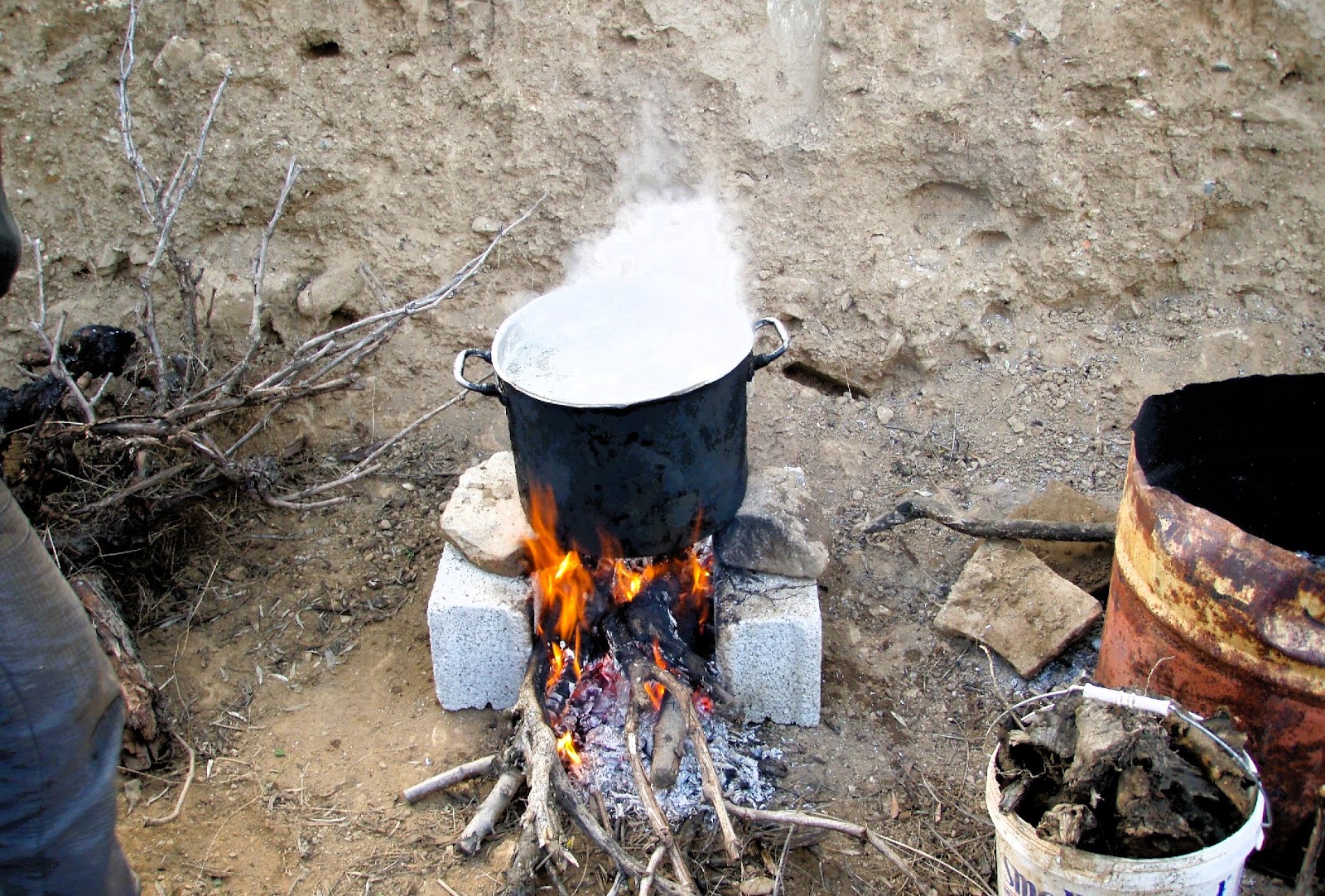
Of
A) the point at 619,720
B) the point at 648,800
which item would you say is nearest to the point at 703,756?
the point at 648,800

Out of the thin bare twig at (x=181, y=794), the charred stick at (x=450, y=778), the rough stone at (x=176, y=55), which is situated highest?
the rough stone at (x=176, y=55)

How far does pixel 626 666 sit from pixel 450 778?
0.58m

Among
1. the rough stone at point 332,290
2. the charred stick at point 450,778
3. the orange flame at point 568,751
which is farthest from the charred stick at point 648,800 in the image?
the rough stone at point 332,290

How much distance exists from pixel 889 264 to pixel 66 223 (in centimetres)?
328

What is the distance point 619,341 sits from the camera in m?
2.96

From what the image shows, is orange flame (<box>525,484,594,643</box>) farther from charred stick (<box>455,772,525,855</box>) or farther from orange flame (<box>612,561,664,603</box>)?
charred stick (<box>455,772,525,855</box>)

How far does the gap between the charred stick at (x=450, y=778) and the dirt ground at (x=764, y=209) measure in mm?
569

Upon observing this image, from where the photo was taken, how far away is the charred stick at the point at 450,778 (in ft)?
9.27

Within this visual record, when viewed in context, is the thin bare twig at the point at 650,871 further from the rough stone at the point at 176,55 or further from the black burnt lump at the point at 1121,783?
the rough stone at the point at 176,55

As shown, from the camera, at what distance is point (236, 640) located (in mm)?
3447

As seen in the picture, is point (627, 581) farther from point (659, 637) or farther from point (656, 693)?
point (656, 693)

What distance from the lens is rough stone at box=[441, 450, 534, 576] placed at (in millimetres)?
3068

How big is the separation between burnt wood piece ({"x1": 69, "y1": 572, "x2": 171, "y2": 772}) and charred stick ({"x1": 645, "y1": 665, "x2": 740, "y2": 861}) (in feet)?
4.84

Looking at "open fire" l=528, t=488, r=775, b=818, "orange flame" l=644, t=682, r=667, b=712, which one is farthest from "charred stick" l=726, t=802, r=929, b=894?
"orange flame" l=644, t=682, r=667, b=712
